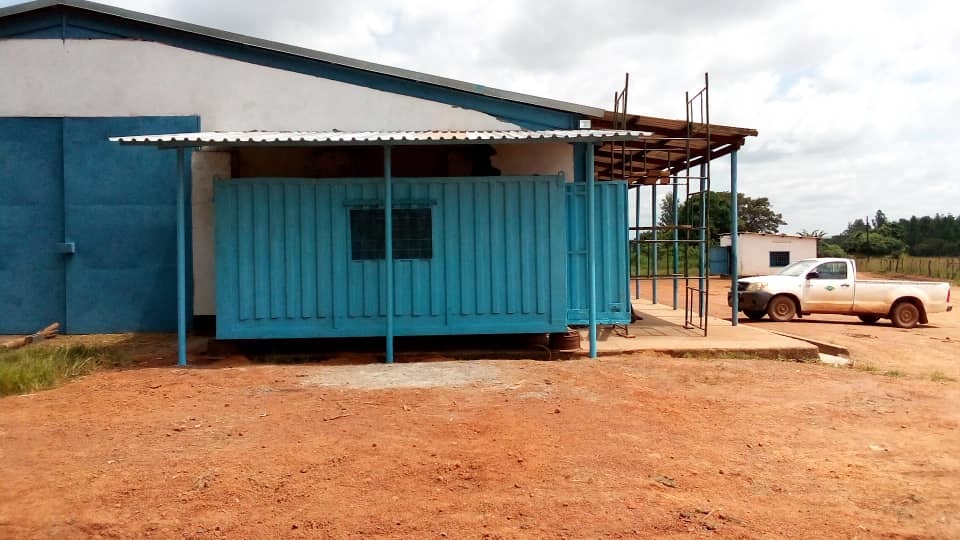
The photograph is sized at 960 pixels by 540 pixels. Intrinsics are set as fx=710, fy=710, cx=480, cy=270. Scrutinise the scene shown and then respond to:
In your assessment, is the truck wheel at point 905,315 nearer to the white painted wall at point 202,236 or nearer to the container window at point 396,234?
the container window at point 396,234

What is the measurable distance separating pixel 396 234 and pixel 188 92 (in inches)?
191

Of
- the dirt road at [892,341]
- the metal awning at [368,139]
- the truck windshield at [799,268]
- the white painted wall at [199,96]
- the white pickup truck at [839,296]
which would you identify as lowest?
the dirt road at [892,341]

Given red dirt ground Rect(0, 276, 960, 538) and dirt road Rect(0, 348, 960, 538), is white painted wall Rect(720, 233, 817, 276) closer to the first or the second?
red dirt ground Rect(0, 276, 960, 538)

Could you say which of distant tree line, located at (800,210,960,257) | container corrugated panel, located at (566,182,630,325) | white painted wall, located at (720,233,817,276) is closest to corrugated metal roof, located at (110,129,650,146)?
container corrugated panel, located at (566,182,630,325)

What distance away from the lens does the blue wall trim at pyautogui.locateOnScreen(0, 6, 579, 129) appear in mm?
11438

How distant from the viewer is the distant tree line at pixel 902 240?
183 feet

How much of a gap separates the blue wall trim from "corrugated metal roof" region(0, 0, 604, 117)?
0.40 feet

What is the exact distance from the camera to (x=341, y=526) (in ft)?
13.1

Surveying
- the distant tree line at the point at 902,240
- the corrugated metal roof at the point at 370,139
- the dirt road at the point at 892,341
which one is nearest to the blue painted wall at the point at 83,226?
the corrugated metal roof at the point at 370,139

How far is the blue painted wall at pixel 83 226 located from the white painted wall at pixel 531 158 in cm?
532

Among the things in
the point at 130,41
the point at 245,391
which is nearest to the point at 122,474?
the point at 245,391

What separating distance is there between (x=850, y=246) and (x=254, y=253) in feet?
193

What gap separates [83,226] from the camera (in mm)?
11414

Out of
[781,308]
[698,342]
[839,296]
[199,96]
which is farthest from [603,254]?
[839,296]
